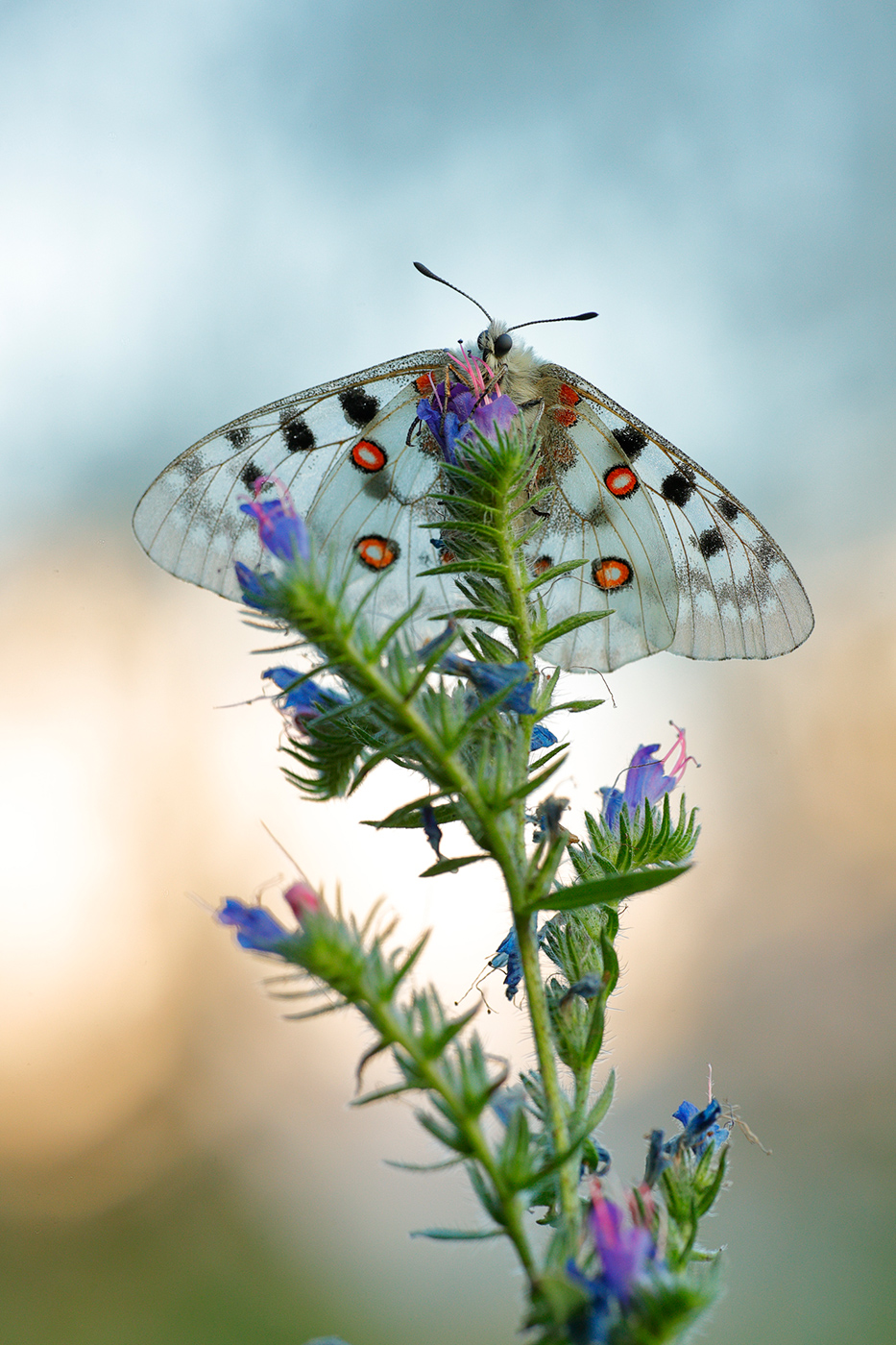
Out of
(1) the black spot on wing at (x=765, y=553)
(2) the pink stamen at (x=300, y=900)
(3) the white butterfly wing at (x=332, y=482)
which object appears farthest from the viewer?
(1) the black spot on wing at (x=765, y=553)

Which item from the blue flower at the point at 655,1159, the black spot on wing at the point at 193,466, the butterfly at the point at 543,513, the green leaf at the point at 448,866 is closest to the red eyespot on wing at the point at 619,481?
Answer: the butterfly at the point at 543,513

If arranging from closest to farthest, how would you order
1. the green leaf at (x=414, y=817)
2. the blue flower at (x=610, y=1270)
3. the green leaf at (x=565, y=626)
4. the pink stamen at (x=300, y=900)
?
the blue flower at (x=610, y=1270) < the pink stamen at (x=300, y=900) < the green leaf at (x=414, y=817) < the green leaf at (x=565, y=626)

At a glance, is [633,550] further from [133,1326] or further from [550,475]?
[133,1326]

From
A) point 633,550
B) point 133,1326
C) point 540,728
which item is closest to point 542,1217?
point 540,728

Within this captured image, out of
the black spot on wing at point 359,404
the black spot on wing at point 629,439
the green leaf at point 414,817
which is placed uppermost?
the black spot on wing at point 359,404

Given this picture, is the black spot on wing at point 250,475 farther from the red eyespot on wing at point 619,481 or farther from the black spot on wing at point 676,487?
the black spot on wing at point 676,487

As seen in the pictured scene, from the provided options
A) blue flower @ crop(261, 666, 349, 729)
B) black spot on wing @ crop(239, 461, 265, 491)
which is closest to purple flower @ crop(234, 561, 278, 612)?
blue flower @ crop(261, 666, 349, 729)
